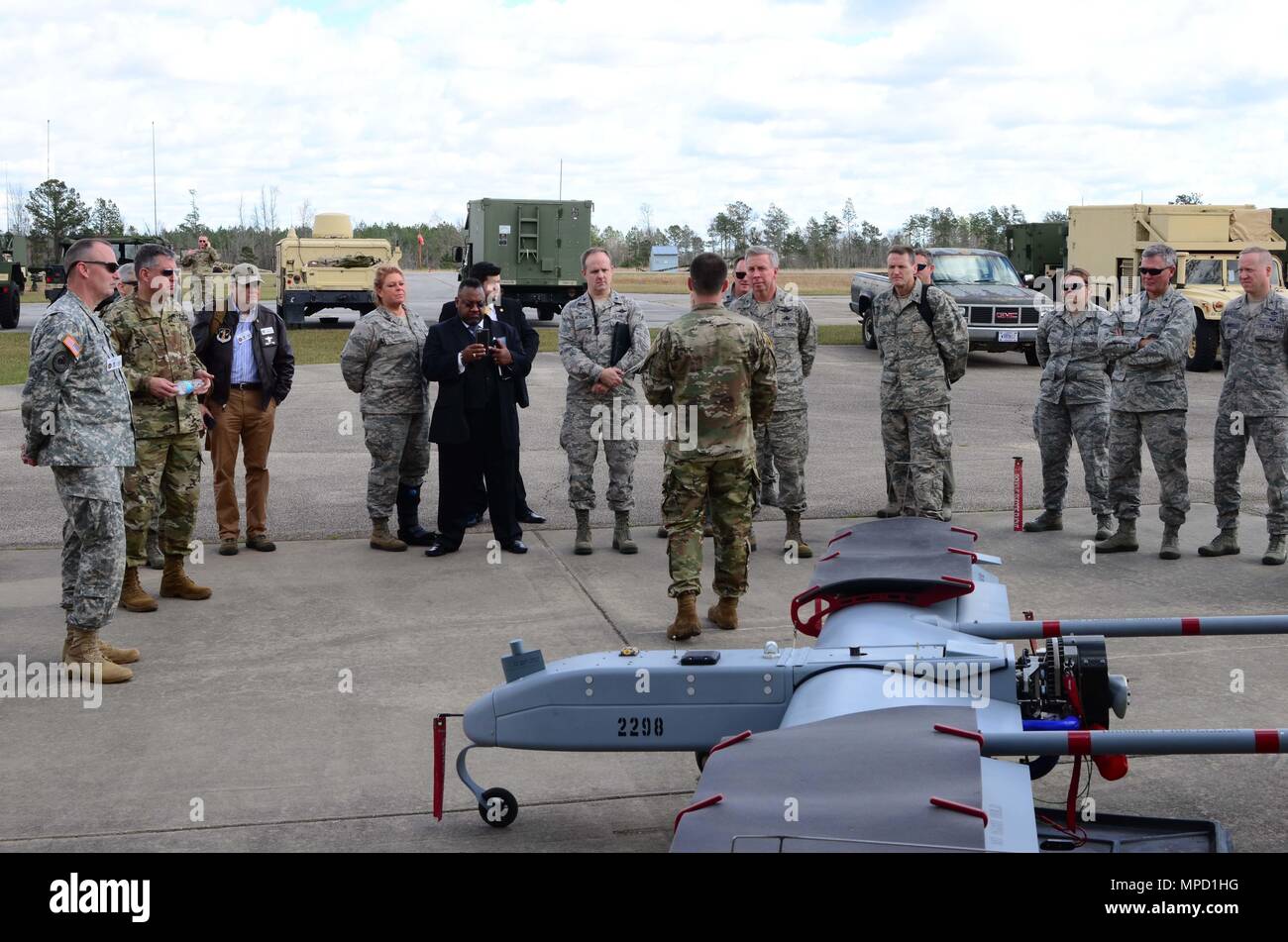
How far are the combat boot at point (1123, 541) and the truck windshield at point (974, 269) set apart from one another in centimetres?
1455

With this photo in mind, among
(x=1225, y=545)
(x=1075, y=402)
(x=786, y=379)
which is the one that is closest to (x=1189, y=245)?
(x=1075, y=402)

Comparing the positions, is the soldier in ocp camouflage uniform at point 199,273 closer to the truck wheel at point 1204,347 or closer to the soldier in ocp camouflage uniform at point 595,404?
the soldier in ocp camouflage uniform at point 595,404

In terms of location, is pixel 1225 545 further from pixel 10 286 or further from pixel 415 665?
pixel 10 286

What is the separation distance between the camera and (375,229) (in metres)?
111

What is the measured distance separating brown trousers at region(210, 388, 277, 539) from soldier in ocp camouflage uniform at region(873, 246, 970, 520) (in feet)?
13.7

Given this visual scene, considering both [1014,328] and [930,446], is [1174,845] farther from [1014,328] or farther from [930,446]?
[1014,328]

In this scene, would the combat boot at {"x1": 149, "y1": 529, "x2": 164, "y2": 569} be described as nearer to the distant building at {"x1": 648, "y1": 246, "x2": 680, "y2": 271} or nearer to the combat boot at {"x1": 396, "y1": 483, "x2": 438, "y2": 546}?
the combat boot at {"x1": 396, "y1": 483, "x2": 438, "y2": 546}

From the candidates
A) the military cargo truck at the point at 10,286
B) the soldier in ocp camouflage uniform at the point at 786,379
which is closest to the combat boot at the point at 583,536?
the soldier in ocp camouflage uniform at the point at 786,379

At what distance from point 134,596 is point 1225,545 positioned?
6721mm

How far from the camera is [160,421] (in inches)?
296

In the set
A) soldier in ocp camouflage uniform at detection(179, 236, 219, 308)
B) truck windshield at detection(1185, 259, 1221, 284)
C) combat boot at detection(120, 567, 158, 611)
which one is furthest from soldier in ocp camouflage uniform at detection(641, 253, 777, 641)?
truck windshield at detection(1185, 259, 1221, 284)

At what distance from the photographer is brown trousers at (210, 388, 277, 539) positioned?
8781 millimetres

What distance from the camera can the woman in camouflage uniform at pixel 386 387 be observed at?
29.5 feet
